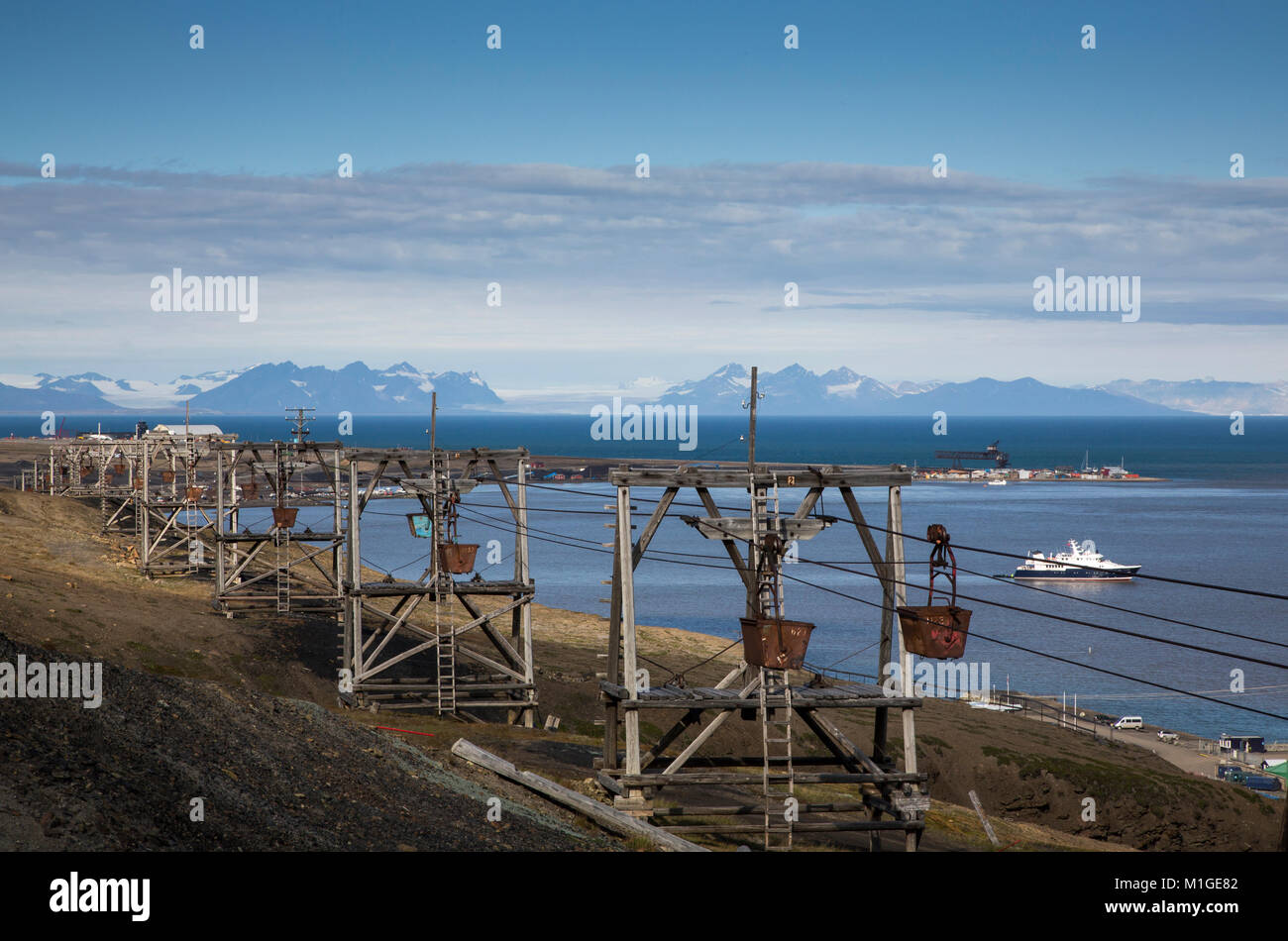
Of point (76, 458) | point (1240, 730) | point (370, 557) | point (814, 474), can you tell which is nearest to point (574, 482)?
point (370, 557)

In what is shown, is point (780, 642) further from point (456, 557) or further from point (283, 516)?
point (283, 516)

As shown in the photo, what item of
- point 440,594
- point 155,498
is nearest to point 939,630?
point 440,594

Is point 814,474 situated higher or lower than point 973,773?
higher

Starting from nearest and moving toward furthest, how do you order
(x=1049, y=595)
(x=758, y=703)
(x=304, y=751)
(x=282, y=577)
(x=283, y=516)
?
(x=304, y=751)
(x=758, y=703)
(x=283, y=516)
(x=282, y=577)
(x=1049, y=595)

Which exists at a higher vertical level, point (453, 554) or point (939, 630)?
point (453, 554)

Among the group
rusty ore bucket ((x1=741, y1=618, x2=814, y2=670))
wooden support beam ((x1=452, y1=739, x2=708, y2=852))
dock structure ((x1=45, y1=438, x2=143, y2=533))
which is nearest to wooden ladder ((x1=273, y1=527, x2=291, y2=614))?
dock structure ((x1=45, y1=438, x2=143, y2=533))

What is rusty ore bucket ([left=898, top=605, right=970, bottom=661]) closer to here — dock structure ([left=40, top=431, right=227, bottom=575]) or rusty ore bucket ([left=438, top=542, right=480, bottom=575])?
rusty ore bucket ([left=438, top=542, right=480, bottom=575])

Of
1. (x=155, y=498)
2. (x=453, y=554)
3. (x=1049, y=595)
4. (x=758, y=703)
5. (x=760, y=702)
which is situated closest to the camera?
(x=760, y=702)

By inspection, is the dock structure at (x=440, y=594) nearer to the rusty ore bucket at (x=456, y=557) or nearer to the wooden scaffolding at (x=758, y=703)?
the rusty ore bucket at (x=456, y=557)

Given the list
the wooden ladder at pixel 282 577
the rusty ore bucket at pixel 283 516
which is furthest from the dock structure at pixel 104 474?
the rusty ore bucket at pixel 283 516

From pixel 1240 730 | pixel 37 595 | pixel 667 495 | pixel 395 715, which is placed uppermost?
pixel 667 495
